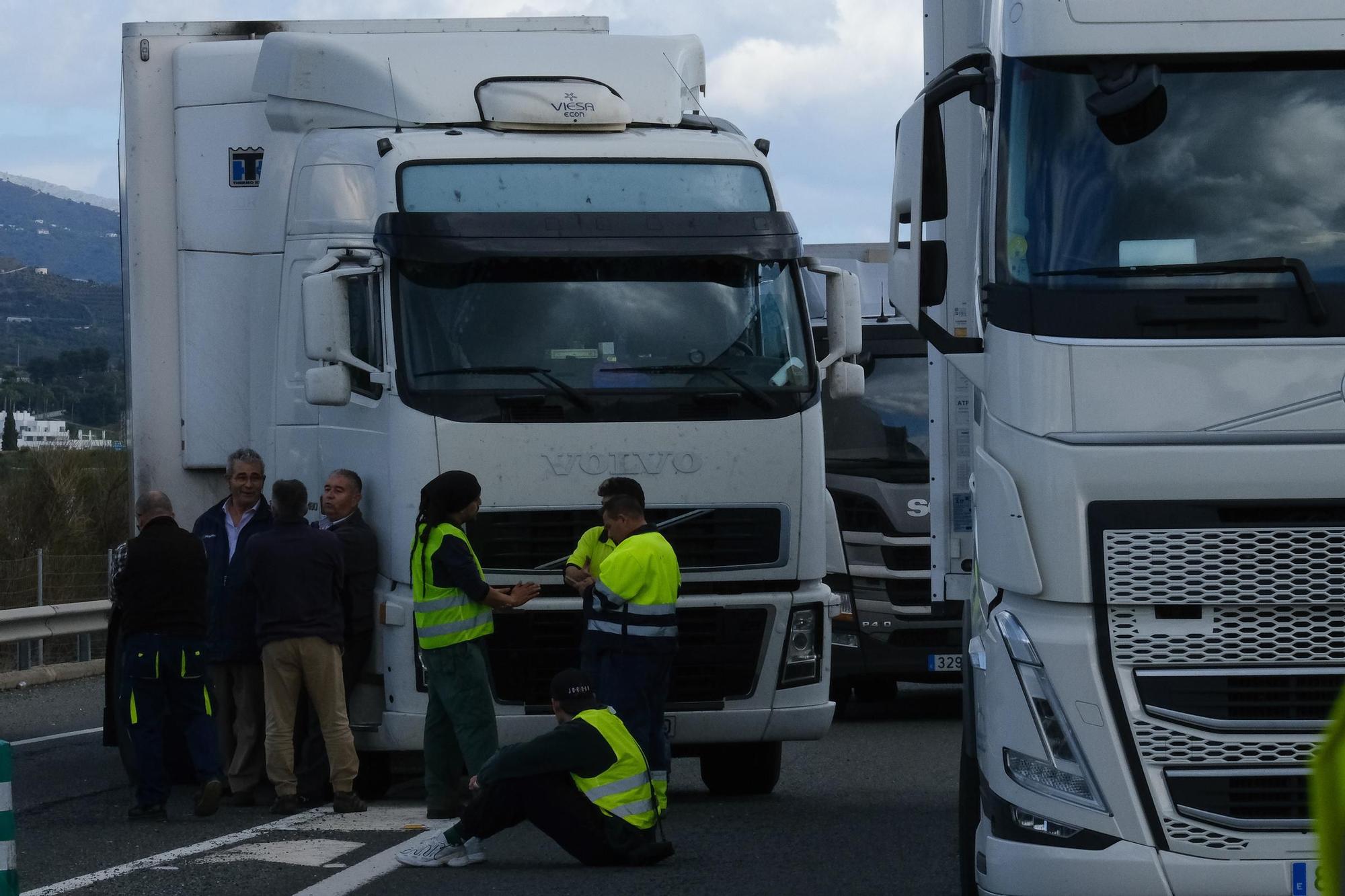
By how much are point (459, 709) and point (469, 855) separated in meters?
1.12

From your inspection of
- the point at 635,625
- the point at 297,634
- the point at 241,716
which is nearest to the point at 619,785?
the point at 635,625

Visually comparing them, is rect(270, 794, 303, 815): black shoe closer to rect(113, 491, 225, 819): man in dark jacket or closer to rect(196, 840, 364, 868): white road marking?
rect(113, 491, 225, 819): man in dark jacket

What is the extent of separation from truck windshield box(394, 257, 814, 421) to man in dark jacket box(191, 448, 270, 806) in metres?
1.56

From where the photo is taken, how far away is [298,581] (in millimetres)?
10266

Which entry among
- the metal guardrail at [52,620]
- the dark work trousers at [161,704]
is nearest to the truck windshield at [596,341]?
the dark work trousers at [161,704]

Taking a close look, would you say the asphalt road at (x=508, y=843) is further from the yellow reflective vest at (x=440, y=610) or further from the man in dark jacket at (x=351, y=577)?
the yellow reflective vest at (x=440, y=610)

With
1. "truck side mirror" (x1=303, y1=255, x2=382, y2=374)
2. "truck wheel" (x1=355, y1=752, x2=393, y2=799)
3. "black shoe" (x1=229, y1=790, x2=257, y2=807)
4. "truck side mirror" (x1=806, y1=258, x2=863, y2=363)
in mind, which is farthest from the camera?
"truck wheel" (x1=355, y1=752, x2=393, y2=799)

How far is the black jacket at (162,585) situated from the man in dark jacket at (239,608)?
0.39 meters

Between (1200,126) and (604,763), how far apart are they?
3.76 m

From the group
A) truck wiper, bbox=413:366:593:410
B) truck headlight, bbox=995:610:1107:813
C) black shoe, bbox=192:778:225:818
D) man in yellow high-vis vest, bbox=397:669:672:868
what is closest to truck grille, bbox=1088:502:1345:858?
truck headlight, bbox=995:610:1107:813

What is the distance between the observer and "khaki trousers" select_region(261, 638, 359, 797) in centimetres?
1025

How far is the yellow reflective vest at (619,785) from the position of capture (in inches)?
338

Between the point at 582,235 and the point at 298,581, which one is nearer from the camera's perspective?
the point at 582,235

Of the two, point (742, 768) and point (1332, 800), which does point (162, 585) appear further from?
point (1332, 800)
